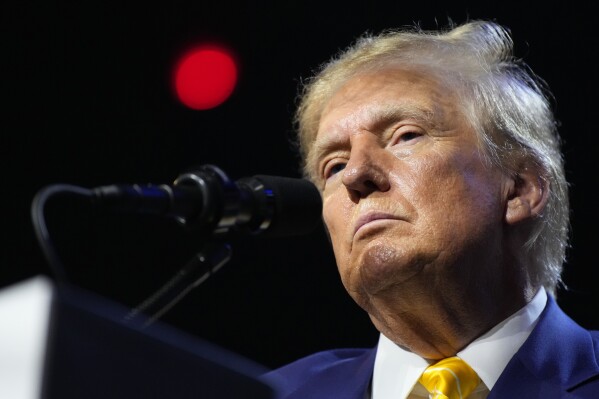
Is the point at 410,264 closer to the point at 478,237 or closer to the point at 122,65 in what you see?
the point at 478,237

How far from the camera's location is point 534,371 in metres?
2.03

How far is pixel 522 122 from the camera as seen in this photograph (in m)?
2.41

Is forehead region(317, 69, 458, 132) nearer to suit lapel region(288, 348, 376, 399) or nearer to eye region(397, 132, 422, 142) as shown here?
eye region(397, 132, 422, 142)

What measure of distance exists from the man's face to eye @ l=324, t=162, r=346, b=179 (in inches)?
1.3

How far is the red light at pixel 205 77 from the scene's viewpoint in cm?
361

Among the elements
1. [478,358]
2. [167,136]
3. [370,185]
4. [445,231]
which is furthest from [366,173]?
[167,136]

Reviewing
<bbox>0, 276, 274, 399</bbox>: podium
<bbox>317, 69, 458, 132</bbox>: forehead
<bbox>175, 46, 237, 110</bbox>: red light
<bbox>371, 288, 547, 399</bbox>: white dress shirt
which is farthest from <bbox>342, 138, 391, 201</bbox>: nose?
<bbox>175, 46, 237, 110</bbox>: red light

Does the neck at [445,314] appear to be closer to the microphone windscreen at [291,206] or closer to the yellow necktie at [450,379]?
the yellow necktie at [450,379]

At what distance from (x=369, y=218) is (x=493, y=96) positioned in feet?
1.89

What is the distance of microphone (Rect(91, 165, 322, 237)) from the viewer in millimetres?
1208

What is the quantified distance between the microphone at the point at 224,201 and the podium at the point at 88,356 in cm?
24

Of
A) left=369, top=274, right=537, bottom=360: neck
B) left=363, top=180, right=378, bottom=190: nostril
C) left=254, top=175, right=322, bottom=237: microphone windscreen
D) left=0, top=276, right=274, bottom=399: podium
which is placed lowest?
left=369, top=274, right=537, bottom=360: neck

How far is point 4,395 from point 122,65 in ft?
9.28

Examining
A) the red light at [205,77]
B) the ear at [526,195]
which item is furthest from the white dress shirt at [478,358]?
the red light at [205,77]
